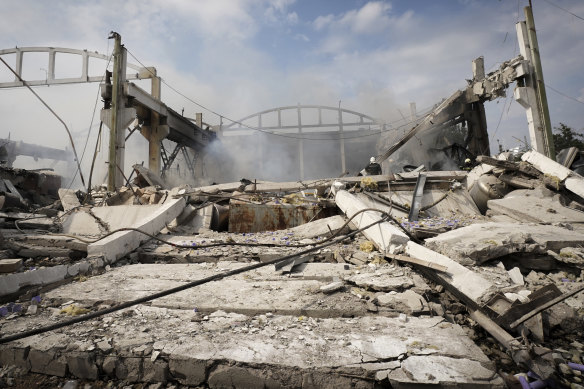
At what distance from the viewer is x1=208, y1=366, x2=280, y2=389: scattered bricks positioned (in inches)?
49.8

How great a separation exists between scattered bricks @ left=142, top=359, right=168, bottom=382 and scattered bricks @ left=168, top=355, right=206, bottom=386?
3 centimetres

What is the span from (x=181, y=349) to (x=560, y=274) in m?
3.04

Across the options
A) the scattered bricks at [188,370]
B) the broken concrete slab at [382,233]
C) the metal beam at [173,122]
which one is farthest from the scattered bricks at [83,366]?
the metal beam at [173,122]

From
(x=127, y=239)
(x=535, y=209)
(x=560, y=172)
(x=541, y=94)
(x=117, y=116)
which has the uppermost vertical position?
(x=541, y=94)

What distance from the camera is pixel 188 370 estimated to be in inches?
52.7

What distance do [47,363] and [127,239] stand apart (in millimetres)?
2337

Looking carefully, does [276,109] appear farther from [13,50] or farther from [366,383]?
[366,383]

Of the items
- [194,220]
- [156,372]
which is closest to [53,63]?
[194,220]

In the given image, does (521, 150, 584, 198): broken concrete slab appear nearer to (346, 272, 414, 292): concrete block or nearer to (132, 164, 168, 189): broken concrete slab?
(346, 272, 414, 292): concrete block

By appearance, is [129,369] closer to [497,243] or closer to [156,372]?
[156,372]

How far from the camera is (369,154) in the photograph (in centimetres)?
2138

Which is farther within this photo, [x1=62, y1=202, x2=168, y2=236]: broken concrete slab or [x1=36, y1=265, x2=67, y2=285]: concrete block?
[x1=62, y1=202, x2=168, y2=236]: broken concrete slab

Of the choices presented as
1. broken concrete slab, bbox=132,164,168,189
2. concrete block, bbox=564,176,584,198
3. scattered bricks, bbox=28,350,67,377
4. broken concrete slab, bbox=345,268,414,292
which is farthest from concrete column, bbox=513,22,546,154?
broken concrete slab, bbox=132,164,168,189

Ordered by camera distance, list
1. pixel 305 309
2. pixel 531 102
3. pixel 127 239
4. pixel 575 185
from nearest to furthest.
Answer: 1. pixel 305 309
2. pixel 127 239
3. pixel 575 185
4. pixel 531 102
